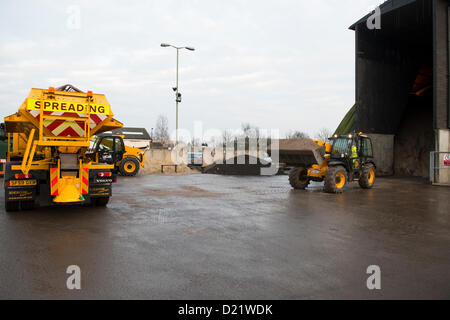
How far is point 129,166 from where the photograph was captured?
899 inches

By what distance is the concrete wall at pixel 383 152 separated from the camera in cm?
2458

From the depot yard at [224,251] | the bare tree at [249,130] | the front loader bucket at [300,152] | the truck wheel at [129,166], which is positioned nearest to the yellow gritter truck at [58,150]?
the depot yard at [224,251]

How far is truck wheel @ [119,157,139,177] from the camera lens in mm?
22547

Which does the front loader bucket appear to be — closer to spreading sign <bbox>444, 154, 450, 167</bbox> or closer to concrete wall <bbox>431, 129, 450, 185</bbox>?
concrete wall <bbox>431, 129, 450, 185</bbox>

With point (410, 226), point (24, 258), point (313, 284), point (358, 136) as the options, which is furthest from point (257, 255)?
point (358, 136)

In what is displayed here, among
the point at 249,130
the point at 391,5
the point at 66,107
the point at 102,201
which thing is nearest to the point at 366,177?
the point at 102,201

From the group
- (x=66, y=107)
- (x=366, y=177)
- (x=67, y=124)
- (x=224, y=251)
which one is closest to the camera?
(x=224, y=251)

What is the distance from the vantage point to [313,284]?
162 inches

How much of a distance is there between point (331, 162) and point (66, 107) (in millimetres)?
10166

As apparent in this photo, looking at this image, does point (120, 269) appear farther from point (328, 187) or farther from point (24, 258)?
point (328, 187)

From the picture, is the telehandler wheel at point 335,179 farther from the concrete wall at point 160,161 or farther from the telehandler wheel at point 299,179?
the concrete wall at point 160,161

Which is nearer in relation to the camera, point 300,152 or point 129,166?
point 300,152

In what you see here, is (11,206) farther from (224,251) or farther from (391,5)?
(391,5)

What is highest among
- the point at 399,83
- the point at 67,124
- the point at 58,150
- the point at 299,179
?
the point at 399,83
